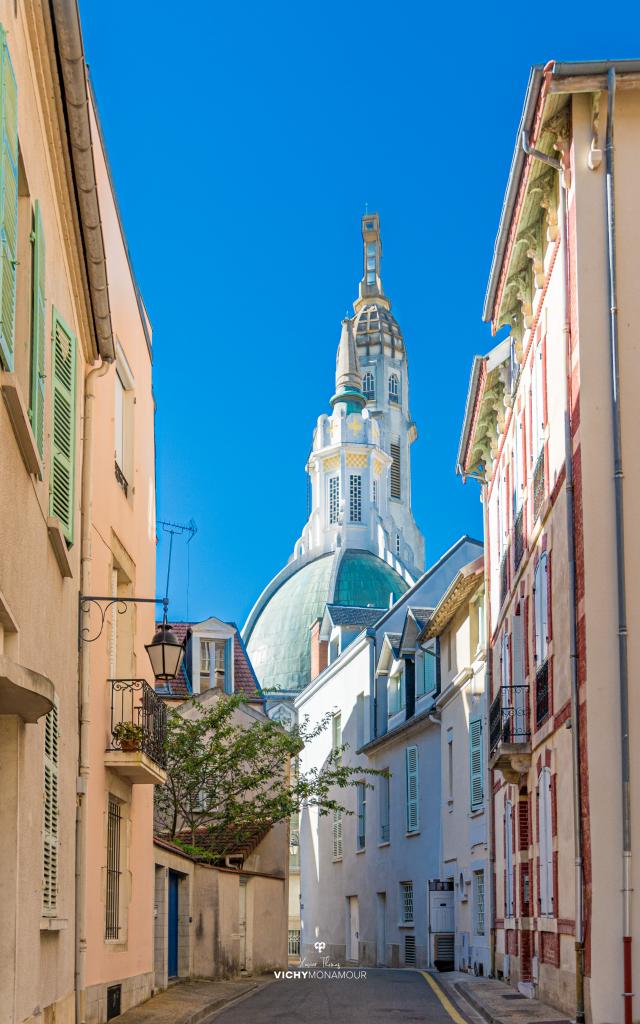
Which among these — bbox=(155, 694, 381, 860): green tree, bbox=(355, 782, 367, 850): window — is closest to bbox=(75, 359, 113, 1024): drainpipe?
bbox=(155, 694, 381, 860): green tree

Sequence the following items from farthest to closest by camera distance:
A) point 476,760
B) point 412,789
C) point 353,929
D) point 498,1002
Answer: point 353,929 → point 412,789 → point 476,760 → point 498,1002

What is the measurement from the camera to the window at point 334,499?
8875 centimetres

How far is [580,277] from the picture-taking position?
16.6 meters

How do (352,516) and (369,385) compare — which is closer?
(352,516)

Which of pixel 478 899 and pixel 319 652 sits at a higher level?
pixel 319 652

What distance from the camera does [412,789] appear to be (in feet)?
125

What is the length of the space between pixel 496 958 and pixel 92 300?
1690 centimetres

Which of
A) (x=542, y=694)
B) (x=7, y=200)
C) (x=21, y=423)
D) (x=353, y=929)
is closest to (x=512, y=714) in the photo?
(x=542, y=694)

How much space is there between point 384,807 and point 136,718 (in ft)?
82.5

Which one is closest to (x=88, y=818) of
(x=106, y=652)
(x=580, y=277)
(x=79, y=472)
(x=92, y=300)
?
(x=106, y=652)

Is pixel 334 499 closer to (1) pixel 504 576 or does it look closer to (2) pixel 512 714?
(1) pixel 504 576

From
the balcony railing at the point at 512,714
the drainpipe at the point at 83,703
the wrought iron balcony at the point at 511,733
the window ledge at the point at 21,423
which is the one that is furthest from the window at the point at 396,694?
the window ledge at the point at 21,423

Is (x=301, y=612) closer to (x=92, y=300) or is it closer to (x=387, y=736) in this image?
(x=387, y=736)

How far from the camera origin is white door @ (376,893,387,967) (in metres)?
40.0
